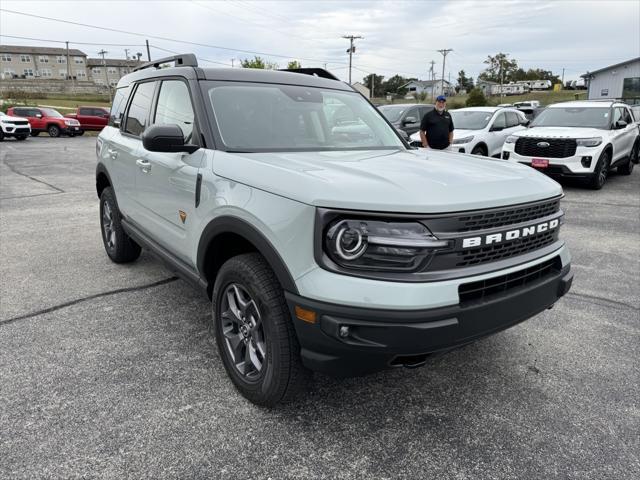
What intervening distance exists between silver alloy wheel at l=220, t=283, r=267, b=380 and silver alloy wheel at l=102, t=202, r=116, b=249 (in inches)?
108

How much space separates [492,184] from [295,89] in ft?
5.85

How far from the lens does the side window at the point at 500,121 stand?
12250 millimetres

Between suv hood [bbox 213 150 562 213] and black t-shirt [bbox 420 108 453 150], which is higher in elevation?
black t-shirt [bbox 420 108 453 150]

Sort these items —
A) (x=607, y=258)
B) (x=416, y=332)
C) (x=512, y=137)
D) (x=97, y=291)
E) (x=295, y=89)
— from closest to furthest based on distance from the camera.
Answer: (x=416, y=332), (x=295, y=89), (x=97, y=291), (x=607, y=258), (x=512, y=137)

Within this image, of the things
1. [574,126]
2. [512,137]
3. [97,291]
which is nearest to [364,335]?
[97,291]

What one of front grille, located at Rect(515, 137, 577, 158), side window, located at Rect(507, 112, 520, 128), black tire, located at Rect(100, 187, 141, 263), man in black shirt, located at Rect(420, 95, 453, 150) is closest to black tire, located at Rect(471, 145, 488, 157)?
front grille, located at Rect(515, 137, 577, 158)

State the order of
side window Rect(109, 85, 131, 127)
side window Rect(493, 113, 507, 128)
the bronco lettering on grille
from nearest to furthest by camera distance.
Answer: the bronco lettering on grille < side window Rect(109, 85, 131, 127) < side window Rect(493, 113, 507, 128)

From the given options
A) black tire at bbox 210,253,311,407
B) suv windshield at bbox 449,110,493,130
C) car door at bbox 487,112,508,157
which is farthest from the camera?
suv windshield at bbox 449,110,493,130

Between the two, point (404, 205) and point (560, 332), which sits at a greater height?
point (404, 205)

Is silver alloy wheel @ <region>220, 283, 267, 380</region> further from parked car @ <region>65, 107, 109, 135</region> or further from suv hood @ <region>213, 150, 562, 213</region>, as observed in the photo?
parked car @ <region>65, 107, 109, 135</region>

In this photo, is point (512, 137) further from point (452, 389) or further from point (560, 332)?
point (452, 389)

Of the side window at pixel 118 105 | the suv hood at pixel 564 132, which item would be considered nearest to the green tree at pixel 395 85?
the suv hood at pixel 564 132

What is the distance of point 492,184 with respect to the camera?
2434 mm

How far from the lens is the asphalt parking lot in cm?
227
